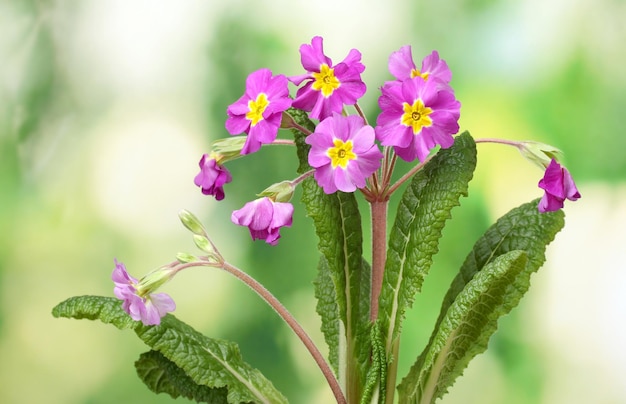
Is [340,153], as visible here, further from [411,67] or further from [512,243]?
[512,243]

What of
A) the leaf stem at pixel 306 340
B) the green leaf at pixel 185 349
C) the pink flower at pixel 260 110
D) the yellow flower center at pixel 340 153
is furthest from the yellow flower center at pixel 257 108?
the green leaf at pixel 185 349

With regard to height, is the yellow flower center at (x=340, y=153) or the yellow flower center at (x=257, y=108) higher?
the yellow flower center at (x=257, y=108)

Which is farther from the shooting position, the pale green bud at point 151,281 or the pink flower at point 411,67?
the pink flower at point 411,67

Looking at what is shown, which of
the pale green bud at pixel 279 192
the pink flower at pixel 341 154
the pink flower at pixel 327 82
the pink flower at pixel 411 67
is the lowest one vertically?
the pale green bud at pixel 279 192

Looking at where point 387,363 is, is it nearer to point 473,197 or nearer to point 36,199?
point 473,197

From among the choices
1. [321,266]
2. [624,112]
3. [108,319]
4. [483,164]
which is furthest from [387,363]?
[624,112]

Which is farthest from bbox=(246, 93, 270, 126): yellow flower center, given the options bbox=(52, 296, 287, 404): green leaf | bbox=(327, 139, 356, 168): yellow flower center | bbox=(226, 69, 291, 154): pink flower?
bbox=(52, 296, 287, 404): green leaf

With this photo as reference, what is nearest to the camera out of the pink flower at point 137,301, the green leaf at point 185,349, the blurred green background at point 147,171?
the pink flower at point 137,301

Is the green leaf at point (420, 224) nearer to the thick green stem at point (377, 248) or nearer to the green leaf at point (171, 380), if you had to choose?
the thick green stem at point (377, 248)
